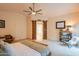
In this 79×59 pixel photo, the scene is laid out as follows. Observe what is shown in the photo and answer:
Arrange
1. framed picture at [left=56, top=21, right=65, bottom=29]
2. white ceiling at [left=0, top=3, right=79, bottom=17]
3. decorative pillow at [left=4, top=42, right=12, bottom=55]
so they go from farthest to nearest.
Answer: framed picture at [left=56, top=21, right=65, bottom=29] → decorative pillow at [left=4, top=42, right=12, bottom=55] → white ceiling at [left=0, top=3, right=79, bottom=17]

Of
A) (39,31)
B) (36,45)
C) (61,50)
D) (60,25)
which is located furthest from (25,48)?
(60,25)

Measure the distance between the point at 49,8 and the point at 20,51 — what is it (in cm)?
95

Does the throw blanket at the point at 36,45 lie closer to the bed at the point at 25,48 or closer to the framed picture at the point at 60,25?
the bed at the point at 25,48

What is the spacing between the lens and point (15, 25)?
6.00 feet

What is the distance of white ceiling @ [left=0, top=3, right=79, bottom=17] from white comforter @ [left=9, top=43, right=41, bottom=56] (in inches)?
26.3

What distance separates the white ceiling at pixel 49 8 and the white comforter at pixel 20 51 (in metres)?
Answer: 0.67

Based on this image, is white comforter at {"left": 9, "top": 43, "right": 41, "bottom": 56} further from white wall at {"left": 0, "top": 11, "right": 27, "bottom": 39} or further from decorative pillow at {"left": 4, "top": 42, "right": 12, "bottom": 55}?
white wall at {"left": 0, "top": 11, "right": 27, "bottom": 39}

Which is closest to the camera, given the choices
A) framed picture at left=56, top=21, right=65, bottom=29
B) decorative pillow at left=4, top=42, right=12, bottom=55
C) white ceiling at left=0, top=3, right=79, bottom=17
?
white ceiling at left=0, top=3, right=79, bottom=17

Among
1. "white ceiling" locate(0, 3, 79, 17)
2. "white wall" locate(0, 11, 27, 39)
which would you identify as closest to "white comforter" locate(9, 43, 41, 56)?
"white wall" locate(0, 11, 27, 39)

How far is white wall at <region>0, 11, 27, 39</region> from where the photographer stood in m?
1.74

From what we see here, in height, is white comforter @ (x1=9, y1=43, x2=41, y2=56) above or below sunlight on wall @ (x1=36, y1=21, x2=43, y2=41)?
below

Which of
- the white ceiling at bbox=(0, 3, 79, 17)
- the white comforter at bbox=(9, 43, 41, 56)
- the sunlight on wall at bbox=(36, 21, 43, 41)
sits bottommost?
the white comforter at bbox=(9, 43, 41, 56)

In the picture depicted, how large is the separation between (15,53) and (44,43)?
2.05 ft

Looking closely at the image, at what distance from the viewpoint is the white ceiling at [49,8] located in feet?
5.05
